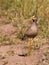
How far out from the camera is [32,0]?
29.3 feet

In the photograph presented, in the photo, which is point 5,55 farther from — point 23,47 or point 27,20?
point 27,20

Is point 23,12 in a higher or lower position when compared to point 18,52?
higher

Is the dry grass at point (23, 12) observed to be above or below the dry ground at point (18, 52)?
above

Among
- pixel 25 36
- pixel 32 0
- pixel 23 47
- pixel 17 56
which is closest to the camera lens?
pixel 17 56

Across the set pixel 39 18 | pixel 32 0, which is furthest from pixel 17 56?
pixel 32 0

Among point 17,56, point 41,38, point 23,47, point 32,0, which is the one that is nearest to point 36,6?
point 32,0

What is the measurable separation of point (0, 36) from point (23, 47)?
0.92 m

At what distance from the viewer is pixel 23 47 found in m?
6.87

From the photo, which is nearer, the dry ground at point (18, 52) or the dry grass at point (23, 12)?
the dry ground at point (18, 52)

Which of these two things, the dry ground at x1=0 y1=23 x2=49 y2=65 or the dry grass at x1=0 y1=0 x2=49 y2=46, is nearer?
the dry ground at x1=0 y1=23 x2=49 y2=65

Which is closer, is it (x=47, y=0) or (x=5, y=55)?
(x=5, y=55)

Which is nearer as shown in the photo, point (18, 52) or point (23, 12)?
point (18, 52)

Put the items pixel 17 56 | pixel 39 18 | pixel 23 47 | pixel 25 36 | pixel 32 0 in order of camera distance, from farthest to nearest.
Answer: pixel 32 0 < pixel 39 18 < pixel 25 36 < pixel 23 47 < pixel 17 56

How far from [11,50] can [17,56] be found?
358mm
